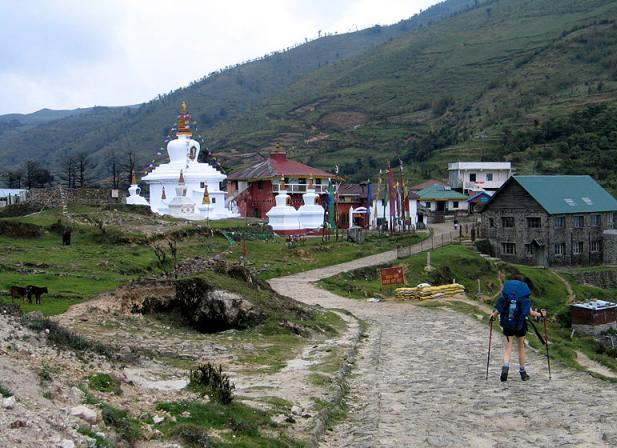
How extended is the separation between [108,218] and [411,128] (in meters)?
92.8

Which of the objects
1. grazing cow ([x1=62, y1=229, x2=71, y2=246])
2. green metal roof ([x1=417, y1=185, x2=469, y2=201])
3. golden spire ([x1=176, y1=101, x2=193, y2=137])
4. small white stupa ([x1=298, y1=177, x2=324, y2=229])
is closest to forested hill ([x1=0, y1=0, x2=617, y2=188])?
green metal roof ([x1=417, y1=185, x2=469, y2=201])

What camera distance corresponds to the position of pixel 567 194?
50.5m

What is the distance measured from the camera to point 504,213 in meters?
49.7

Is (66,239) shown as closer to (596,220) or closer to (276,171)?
(276,171)

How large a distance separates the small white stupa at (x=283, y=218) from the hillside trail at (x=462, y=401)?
31.3 metres

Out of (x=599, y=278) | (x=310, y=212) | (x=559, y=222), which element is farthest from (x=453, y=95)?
(x=599, y=278)

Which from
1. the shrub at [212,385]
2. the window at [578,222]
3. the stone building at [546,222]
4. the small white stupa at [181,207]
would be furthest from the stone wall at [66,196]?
the shrub at [212,385]

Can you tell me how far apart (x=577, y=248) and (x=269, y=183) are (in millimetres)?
22289

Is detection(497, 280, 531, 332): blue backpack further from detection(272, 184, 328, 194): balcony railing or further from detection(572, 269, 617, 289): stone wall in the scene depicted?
detection(272, 184, 328, 194): balcony railing

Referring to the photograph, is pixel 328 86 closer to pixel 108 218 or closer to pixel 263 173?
pixel 263 173

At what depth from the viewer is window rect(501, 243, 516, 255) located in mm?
49656

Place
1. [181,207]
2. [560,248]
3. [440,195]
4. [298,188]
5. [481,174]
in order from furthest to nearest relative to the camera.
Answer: [481,174]
[440,195]
[298,188]
[181,207]
[560,248]

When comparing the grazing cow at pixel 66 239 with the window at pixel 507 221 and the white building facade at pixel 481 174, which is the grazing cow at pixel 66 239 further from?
the white building facade at pixel 481 174

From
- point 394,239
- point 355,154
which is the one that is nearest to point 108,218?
point 394,239
